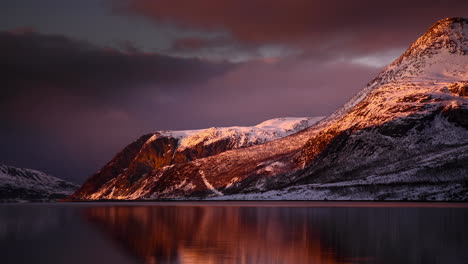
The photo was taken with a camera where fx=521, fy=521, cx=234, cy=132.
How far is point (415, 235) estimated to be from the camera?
50.6 m

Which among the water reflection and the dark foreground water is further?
the water reflection

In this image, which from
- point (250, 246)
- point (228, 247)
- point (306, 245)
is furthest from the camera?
point (306, 245)

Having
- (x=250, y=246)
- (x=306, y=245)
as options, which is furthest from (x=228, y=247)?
(x=306, y=245)

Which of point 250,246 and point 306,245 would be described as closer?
point 250,246

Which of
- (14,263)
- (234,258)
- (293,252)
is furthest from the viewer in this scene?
(293,252)

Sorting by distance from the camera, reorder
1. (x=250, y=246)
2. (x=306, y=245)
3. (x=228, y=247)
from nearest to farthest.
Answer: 1. (x=228, y=247)
2. (x=250, y=246)
3. (x=306, y=245)

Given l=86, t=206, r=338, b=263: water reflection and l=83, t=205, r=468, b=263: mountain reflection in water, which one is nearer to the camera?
l=83, t=205, r=468, b=263: mountain reflection in water

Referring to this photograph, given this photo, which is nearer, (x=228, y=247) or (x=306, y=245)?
(x=228, y=247)

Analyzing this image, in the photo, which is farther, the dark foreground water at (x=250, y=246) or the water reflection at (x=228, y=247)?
the water reflection at (x=228, y=247)

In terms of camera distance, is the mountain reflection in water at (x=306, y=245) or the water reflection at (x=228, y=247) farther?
the water reflection at (x=228, y=247)

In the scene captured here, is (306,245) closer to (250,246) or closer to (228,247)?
(250,246)

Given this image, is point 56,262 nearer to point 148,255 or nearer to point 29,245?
point 148,255

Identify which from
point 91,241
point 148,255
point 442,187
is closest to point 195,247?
point 148,255

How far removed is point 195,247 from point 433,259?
1847 centimetres
